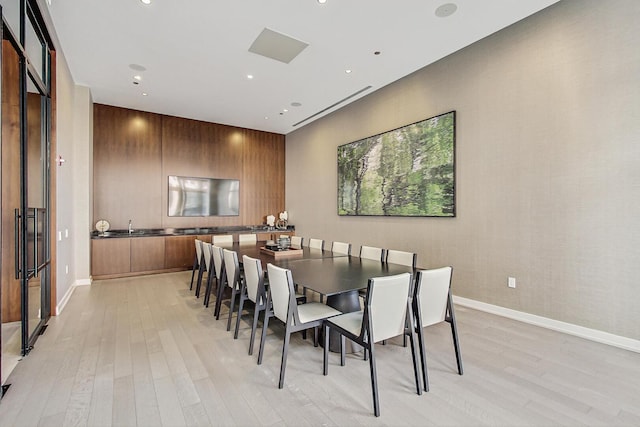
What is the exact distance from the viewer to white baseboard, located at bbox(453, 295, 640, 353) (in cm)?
286

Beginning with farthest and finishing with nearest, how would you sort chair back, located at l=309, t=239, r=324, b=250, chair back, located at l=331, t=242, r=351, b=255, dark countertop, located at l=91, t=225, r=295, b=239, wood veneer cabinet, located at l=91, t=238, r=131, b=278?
dark countertop, located at l=91, t=225, r=295, b=239, wood veneer cabinet, located at l=91, t=238, r=131, b=278, chair back, located at l=309, t=239, r=324, b=250, chair back, located at l=331, t=242, r=351, b=255

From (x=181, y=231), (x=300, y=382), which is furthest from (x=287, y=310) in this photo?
(x=181, y=231)

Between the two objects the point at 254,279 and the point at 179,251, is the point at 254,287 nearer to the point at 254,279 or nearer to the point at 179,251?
the point at 254,279

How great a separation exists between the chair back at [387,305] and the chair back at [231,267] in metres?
1.82

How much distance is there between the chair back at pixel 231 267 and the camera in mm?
3371

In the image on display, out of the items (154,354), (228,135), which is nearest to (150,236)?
(228,135)

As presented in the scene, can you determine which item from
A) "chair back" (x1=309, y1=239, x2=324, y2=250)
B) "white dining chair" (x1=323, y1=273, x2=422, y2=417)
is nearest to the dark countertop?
"chair back" (x1=309, y1=239, x2=324, y2=250)

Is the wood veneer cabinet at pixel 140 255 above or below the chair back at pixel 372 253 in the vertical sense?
below

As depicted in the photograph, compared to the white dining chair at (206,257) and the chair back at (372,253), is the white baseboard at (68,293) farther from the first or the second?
the chair back at (372,253)

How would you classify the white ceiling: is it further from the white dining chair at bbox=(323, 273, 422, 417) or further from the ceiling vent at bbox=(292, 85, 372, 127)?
the white dining chair at bbox=(323, 273, 422, 417)

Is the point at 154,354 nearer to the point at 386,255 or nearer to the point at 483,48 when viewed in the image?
the point at 386,255

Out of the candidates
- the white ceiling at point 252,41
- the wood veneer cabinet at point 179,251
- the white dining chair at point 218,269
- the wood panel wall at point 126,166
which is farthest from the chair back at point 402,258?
the wood panel wall at point 126,166

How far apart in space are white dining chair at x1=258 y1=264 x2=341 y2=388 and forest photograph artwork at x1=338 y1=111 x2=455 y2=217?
2.66 m

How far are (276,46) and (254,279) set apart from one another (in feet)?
9.59
